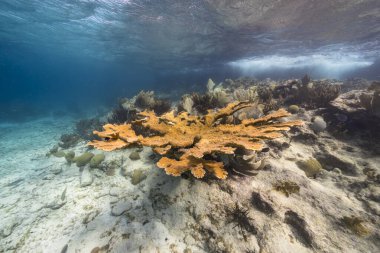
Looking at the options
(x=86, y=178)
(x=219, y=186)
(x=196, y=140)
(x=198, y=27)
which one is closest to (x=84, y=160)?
(x=86, y=178)

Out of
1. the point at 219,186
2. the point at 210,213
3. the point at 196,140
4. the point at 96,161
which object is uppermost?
the point at 196,140

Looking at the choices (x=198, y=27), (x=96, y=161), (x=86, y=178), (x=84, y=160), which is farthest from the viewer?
(x=198, y=27)

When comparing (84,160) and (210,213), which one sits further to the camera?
(84,160)

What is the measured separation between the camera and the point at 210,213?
270 centimetres

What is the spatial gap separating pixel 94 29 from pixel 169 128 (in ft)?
82.3

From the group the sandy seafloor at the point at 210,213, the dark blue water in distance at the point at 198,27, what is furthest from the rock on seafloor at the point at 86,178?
the dark blue water in distance at the point at 198,27

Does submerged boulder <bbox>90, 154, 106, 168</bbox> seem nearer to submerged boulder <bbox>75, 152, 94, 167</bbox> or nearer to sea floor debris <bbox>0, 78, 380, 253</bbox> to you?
submerged boulder <bbox>75, 152, 94, 167</bbox>

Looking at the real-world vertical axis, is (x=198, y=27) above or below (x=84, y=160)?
above

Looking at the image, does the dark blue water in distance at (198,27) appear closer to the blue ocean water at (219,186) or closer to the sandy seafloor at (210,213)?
the blue ocean water at (219,186)

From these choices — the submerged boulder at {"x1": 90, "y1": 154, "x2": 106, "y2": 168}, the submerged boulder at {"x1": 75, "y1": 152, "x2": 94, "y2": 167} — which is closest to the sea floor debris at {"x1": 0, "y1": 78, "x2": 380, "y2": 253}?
the submerged boulder at {"x1": 90, "y1": 154, "x2": 106, "y2": 168}

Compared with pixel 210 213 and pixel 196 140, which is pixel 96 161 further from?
pixel 210 213

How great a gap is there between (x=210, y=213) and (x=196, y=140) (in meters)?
1.03

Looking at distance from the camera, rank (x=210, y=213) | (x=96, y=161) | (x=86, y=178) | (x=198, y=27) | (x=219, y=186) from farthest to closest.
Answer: (x=198, y=27), (x=96, y=161), (x=86, y=178), (x=219, y=186), (x=210, y=213)

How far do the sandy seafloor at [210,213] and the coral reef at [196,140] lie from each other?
0.57 metres
